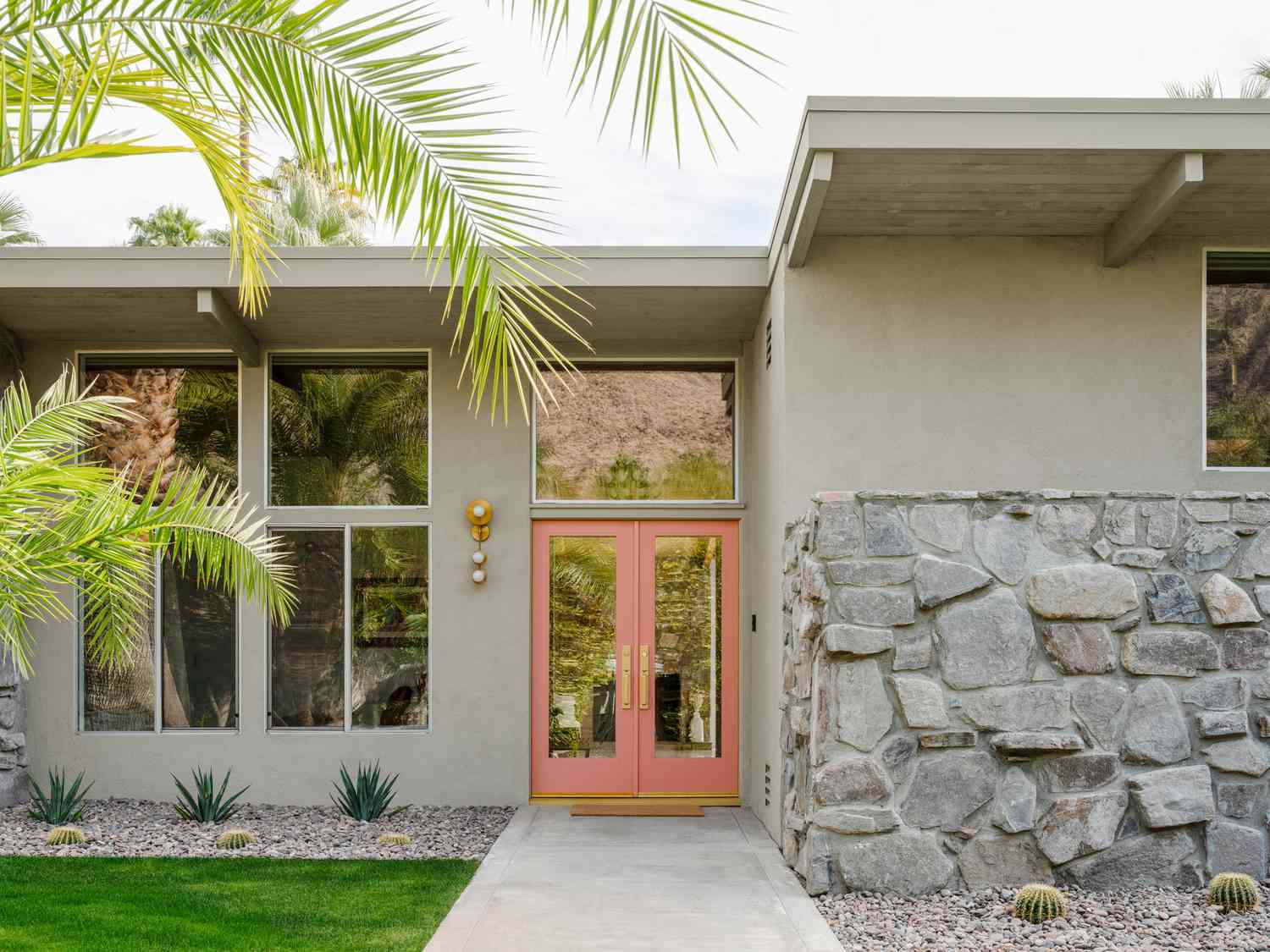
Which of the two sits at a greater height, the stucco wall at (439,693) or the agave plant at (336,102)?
the agave plant at (336,102)

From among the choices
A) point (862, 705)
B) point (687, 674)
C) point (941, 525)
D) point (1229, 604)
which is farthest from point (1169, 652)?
point (687, 674)

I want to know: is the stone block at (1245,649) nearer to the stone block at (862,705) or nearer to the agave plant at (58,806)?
the stone block at (862,705)

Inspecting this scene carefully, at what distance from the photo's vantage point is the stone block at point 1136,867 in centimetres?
588

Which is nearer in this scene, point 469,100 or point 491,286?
point 469,100

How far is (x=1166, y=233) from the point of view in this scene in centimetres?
736

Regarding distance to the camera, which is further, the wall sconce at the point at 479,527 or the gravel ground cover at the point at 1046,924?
the wall sconce at the point at 479,527

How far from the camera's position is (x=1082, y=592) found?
237 inches

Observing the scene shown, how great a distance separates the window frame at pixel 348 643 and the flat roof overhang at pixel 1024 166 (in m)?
3.93

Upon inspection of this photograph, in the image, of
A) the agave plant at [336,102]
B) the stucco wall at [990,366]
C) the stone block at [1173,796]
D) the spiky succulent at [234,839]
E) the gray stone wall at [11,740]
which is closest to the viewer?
the agave plant at [336,102]

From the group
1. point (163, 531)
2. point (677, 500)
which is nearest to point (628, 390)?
point (677, 500)

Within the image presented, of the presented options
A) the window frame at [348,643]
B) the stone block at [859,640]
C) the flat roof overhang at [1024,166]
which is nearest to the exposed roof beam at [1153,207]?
the flat roof overhang at [1024,166]

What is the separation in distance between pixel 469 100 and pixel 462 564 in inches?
263

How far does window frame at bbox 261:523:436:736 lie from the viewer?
9.09 meters

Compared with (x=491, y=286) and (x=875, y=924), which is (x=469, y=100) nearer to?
(x=491, y=286)
